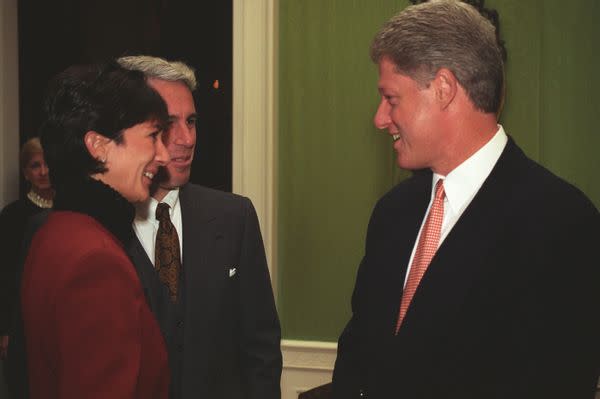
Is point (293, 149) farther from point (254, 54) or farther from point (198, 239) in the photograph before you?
point (198, 239)

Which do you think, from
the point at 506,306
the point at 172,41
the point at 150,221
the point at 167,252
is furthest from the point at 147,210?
the point at 172,41

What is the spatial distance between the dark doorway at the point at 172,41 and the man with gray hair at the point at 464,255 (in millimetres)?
3168

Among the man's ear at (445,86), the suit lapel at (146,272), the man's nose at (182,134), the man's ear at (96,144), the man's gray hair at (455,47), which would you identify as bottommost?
the suit lapel at (146,272)

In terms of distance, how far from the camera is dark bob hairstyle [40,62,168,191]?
157cm

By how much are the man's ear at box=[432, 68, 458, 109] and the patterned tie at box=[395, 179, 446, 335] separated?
196 mm

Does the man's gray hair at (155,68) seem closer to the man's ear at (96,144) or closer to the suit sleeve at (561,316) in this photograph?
the man's ear at (96,144)

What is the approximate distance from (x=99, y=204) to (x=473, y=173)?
2.71ft

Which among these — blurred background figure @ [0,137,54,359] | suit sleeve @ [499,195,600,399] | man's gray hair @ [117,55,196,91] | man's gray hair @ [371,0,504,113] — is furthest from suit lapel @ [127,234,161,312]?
blurred background figure @ [0,137,54,359]

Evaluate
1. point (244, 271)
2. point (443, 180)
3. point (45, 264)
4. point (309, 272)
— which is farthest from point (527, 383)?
point (309, 272)

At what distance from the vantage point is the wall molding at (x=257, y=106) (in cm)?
354

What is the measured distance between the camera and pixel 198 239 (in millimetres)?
2270

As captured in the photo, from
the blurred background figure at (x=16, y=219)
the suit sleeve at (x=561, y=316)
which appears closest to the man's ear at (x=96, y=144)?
the suit sleeve at (x=561, y=316)

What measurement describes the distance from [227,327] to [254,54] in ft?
5.58

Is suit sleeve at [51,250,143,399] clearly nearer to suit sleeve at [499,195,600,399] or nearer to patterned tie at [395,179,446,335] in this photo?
patterned tie at [395,179,446,335]
